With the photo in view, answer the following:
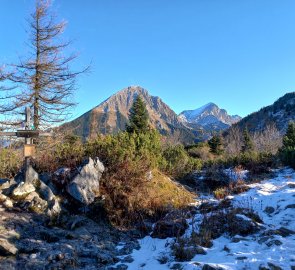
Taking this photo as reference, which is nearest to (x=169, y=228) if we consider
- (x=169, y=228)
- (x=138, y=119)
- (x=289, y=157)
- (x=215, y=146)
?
(x=169, y=228)

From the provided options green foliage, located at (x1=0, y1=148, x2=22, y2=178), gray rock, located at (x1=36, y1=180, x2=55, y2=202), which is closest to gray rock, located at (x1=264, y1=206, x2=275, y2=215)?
gray rock, located at (x1=36, y1=180, x2=55, y2=202)

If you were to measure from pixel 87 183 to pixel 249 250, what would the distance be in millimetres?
4240

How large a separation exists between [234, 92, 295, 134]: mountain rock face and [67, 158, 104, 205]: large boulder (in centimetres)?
7776

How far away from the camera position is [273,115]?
3492 inches

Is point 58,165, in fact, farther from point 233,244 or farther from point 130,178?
point 233,244

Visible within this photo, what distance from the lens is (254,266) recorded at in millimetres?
4711

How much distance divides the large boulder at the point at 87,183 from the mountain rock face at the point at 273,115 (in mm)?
77759

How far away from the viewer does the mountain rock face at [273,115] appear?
270 ft

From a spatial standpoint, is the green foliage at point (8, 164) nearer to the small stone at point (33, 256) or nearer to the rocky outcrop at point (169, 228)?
the small stone at point (33, 256)

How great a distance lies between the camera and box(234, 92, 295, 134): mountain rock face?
82406mm

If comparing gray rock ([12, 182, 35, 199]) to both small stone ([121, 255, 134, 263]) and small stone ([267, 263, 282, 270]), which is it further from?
small stone ([267, 263, 282, 270])

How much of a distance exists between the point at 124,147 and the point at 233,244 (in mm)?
4940

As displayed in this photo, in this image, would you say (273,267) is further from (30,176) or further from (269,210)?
(30,176)

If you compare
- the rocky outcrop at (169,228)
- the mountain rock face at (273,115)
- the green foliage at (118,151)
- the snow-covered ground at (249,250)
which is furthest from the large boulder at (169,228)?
the mountain rock face at (273,115)
